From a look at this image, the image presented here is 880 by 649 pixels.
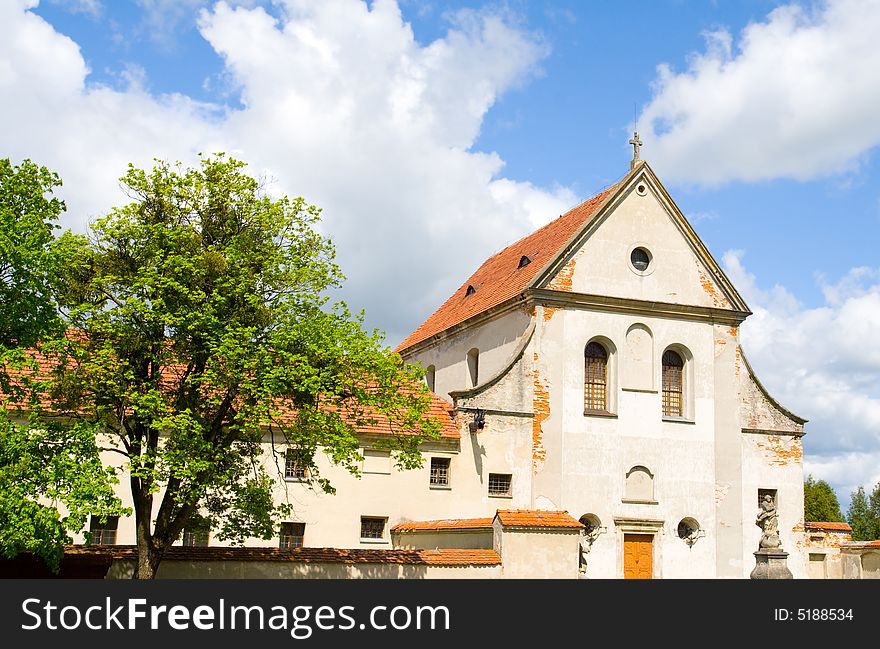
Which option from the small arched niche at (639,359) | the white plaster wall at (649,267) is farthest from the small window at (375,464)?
the small arched niche at (639,359)

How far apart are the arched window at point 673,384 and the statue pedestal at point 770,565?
612 cm

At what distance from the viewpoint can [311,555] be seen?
1043 inches

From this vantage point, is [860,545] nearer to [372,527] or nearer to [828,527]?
[828,527]

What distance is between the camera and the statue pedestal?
33062 millimetres

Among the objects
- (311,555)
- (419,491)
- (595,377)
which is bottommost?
(311,555)

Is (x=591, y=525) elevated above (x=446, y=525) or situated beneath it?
elevated above

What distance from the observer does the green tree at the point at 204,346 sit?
74.9 feet

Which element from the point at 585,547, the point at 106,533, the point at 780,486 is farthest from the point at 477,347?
the point at 106,533

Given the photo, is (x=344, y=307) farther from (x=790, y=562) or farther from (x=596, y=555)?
(x=790, y=562)

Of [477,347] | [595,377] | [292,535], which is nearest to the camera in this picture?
[292,535]

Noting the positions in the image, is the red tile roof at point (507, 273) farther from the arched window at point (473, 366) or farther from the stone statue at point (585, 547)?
the stone statue at point (585, 547)

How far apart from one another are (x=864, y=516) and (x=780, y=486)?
153 feet
